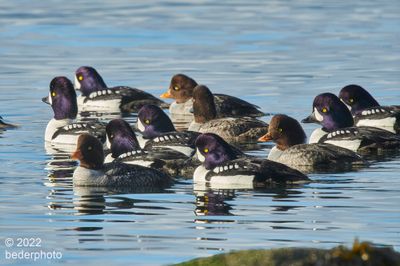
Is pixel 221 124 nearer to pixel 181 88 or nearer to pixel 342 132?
pixel 342 132

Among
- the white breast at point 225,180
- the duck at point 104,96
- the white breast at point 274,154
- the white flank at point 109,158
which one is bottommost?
the white breast at point 225,180

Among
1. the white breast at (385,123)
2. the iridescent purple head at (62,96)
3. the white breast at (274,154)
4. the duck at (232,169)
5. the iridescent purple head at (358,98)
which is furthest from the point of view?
the iridescent purple head at (358,98)

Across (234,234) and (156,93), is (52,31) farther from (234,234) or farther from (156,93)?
(234,234)

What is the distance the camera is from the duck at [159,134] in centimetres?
2112

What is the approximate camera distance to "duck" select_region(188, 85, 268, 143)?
23953 millimetres

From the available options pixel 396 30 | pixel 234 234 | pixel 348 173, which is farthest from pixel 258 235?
pixel 396 30

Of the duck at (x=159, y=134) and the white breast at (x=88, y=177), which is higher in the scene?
the duck at (x=159, y=134)

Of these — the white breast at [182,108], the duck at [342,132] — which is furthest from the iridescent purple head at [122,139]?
the white breast at [182,108]

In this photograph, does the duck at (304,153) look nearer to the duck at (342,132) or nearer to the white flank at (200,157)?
the duck at (342,132)

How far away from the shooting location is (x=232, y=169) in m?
18.6

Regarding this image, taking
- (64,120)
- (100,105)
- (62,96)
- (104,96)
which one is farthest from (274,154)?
(100,105)

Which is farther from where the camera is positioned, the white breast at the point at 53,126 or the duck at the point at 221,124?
the white breast at the point at 53,126

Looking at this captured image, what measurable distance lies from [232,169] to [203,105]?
6839 millimetres

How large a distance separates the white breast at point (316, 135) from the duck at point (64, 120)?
3643 mm
